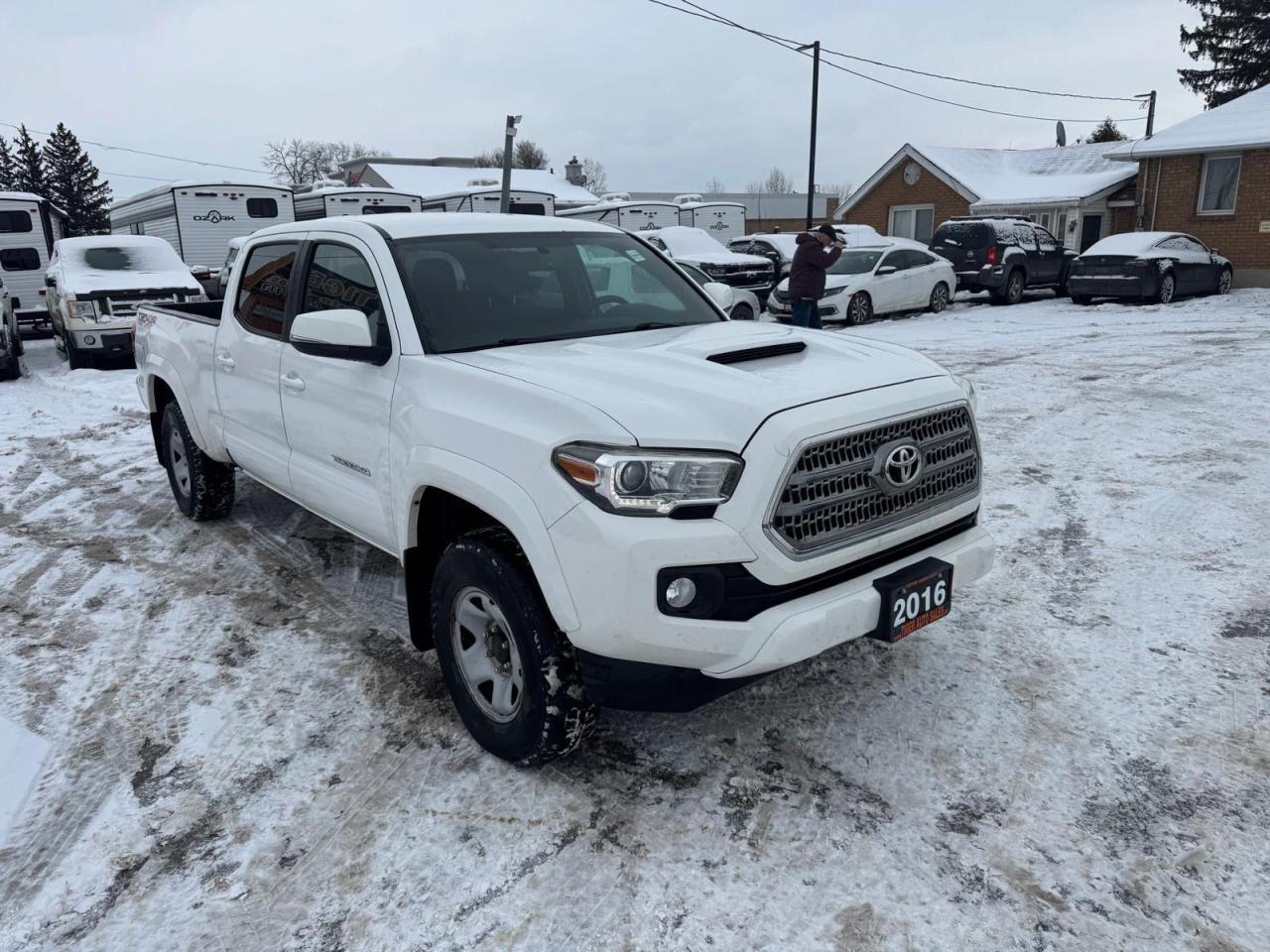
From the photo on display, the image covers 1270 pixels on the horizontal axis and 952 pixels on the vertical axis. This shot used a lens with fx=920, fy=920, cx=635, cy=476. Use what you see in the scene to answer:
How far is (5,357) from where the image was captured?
40.1 feet

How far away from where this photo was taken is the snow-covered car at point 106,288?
12.9 metres

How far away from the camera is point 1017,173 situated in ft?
112

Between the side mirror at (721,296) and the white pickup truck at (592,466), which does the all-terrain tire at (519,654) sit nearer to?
the white pickup truck at (592,466)

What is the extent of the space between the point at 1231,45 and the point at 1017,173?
15.6 metres

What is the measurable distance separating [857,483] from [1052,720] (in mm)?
1302

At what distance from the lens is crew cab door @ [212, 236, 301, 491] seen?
14.7ft

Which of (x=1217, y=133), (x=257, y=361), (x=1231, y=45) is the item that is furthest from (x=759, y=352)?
(x=1231, y=45)

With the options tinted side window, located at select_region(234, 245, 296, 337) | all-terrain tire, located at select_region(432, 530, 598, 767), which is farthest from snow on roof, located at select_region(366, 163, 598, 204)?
all-terrain tire, located at select_region(432, 530, 598, 767)

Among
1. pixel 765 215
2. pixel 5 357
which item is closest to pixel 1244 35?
pixel 765 215

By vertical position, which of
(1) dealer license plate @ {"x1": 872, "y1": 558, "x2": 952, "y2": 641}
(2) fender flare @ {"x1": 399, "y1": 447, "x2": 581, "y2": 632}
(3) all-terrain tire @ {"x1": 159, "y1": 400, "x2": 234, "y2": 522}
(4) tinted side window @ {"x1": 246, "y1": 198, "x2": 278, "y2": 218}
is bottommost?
(3) all-terrain tire @ {"x1": 159, "y1": 400, "x2": 234, "y2": 522}

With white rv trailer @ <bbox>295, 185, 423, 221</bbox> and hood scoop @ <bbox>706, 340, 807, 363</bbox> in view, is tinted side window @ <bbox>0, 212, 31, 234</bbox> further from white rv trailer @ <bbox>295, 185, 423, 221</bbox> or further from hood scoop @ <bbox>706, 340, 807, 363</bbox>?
hood scoop @ <bbox>706, 340, 807, 363</bbox>

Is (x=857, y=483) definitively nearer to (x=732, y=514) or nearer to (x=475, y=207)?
(x=732, y=514)

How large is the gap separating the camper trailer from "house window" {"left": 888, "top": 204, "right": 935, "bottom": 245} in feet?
53.6

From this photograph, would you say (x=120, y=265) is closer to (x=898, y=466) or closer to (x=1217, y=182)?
(x=898, y=466)
